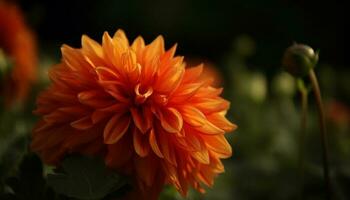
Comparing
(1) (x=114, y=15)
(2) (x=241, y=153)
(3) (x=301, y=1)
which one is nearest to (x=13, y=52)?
(2) (x=241, y=153)

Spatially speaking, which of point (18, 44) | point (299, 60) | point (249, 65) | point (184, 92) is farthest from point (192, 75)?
point (249, 65)

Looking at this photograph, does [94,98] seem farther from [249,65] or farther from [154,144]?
[249,65]

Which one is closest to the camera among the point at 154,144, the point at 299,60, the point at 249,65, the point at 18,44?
the point at 154,144

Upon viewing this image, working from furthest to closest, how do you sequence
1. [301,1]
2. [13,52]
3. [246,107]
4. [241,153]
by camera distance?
[301,1]
[246,107]
[241,153]
[13,52]

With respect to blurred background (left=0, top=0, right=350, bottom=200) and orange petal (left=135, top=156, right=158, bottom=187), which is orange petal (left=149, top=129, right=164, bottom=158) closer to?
orange petal (left=135, top=156, right=158, bottom=187)

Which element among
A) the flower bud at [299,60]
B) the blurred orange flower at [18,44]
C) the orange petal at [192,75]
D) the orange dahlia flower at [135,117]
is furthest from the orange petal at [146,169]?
the blurred orange flower at [18,44]

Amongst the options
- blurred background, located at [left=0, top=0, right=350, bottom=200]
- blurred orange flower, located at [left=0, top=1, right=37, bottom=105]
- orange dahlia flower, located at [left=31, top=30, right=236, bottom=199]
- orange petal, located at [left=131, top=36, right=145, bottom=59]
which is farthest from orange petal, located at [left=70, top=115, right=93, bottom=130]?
blurred orange flower, located at [left=0, top=1, right=37, bottom=105]

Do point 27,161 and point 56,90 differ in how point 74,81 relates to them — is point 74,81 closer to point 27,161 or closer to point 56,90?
point 56,90
